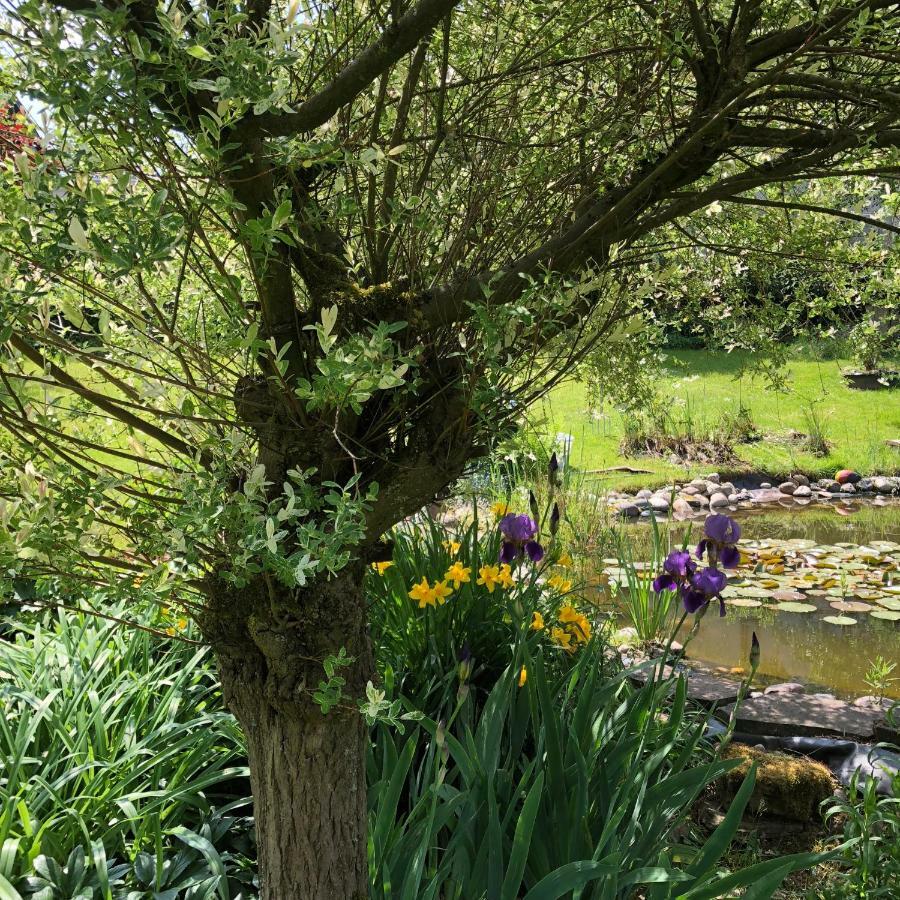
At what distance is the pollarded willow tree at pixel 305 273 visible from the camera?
3.92 feet

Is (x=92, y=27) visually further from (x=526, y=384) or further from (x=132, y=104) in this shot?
(x=526, y=384)

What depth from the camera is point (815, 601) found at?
663 centimetres

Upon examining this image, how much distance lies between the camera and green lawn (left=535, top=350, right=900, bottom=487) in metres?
10.3

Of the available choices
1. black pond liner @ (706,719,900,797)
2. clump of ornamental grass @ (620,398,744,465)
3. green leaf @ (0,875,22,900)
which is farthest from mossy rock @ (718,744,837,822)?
clump of ornamental grass @ (620,398,744,465)

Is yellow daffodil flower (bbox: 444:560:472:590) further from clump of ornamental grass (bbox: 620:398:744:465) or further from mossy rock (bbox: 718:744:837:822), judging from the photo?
clump of ornamental grass (bbox: 620:398:744:465)

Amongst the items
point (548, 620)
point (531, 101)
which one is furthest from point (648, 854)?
point (531, 101)

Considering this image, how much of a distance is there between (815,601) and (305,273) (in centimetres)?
602

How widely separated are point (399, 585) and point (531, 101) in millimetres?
1850

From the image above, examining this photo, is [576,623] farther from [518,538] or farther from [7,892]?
[7,892]

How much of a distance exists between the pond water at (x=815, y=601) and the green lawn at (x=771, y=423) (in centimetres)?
123

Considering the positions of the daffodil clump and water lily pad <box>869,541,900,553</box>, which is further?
water lily pad <box>869,541,900,553</box>

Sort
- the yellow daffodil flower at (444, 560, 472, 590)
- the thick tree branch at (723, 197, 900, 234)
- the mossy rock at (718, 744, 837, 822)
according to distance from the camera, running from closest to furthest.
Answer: the thick tree branch at (723, 197, 900, 234), the yellow daffodil flower at (444, 560, 472, 590), the mossy rock at (718, 744, 837, 822)

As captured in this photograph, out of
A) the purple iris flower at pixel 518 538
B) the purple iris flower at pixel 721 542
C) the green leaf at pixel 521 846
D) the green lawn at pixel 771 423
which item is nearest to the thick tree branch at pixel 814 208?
the purple iris flower at pixel 721 542

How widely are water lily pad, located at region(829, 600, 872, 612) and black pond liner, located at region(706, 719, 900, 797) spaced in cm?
269
